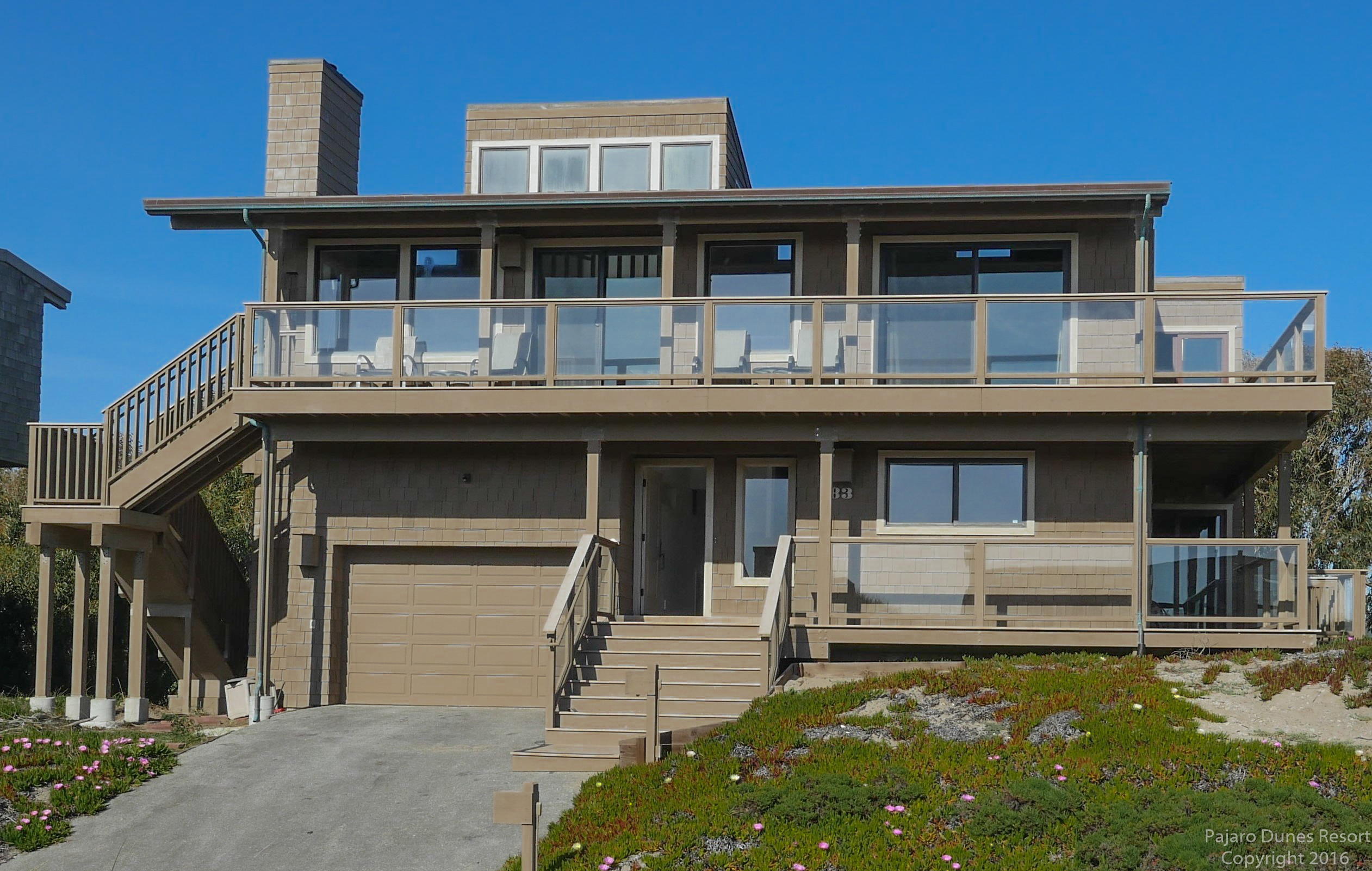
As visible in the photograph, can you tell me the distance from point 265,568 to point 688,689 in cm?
612

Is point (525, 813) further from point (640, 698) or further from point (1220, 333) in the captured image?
point (1220, 333)

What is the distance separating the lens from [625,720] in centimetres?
1485

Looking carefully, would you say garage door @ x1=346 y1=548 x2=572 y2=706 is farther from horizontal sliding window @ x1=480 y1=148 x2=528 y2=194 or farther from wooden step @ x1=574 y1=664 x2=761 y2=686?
horizontal sliding window @ x1=480 y1=148 x2=528 y2=194

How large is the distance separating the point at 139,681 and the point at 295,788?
5178 millimetres

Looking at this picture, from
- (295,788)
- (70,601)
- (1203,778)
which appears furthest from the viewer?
(70,601)

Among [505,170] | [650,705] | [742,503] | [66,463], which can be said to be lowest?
[650,705]

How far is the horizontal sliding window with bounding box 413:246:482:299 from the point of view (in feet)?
65.7

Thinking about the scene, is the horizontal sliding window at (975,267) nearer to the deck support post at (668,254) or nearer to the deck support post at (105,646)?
the deck support post at (668,254)

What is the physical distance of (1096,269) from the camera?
61.8 ft

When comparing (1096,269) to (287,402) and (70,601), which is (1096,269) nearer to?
(287,402)

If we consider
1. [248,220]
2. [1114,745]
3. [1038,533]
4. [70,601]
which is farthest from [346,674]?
[70,601]

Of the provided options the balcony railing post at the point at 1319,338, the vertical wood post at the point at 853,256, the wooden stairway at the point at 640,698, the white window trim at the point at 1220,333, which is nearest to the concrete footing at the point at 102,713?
the wooden stairway at the point at 640,698

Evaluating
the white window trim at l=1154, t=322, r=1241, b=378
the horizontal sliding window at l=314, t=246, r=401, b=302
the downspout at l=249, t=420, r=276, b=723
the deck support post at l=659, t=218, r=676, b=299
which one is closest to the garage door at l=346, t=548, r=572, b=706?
the downspout at l=249, t=420, r=276, b=723

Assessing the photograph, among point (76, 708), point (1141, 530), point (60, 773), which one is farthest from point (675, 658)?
point (76, 708)
